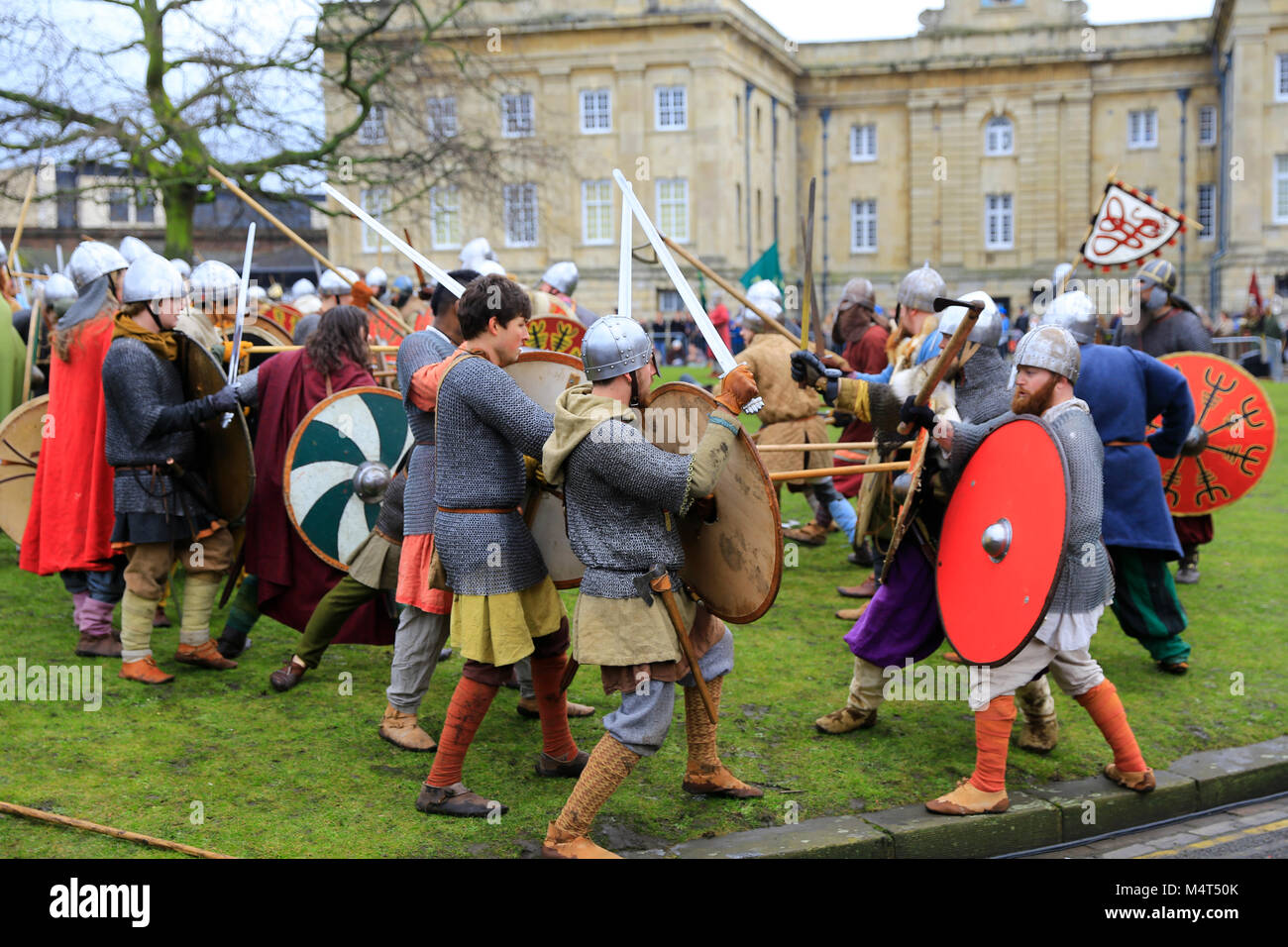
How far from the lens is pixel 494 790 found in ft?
13.7

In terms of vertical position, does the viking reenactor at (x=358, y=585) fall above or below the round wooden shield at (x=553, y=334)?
below

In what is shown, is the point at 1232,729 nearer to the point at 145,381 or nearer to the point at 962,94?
the point at 145,381

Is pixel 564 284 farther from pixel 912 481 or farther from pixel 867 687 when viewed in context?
pixel 912 481

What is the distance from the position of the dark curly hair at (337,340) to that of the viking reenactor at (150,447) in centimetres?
39

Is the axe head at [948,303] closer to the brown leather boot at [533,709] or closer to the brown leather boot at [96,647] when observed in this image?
the brown leather boot at [533,709]

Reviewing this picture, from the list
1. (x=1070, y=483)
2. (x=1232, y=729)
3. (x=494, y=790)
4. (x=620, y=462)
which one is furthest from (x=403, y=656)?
(x=1232, y=729)

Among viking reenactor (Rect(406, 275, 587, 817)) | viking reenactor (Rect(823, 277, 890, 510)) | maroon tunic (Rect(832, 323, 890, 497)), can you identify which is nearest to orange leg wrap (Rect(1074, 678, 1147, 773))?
viking reenactor (Rect(406, 275, 587, 817))

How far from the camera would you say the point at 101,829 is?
144 inches

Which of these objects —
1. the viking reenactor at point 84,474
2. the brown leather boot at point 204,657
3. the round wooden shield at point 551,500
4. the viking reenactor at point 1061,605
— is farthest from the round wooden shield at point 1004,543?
the viking reenactor at point 84,474

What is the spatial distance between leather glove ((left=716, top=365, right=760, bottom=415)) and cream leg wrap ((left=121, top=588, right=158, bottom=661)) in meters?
3.03

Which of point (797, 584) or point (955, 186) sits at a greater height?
point (955, 186)

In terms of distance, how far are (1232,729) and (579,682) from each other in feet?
8.37

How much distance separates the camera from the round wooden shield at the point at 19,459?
6.27 m

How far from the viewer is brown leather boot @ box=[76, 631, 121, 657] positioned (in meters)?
5.63
